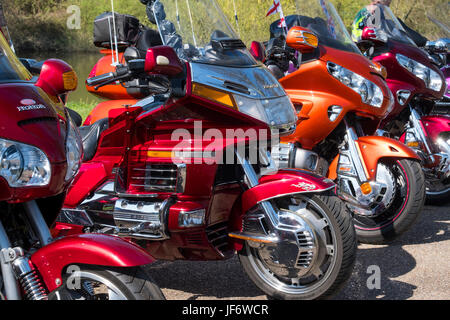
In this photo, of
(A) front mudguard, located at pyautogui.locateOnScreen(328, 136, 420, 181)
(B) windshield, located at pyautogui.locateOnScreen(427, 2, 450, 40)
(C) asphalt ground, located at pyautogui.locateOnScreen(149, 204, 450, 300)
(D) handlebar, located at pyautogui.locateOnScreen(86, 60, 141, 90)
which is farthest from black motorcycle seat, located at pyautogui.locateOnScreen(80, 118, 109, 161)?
(B) windshield, located at pyautogui.locateOnScreen(427, 2, 450, 40)

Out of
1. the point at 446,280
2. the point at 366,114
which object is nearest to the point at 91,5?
the point at 366,114

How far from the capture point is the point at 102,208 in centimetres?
382

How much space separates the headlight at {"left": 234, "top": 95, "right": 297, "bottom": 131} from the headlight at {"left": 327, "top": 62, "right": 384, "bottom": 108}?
42.0 inches

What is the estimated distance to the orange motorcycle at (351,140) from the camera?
15.1 feet

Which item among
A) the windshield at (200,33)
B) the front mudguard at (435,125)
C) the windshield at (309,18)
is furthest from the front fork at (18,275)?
the front mudguard at (435,125)

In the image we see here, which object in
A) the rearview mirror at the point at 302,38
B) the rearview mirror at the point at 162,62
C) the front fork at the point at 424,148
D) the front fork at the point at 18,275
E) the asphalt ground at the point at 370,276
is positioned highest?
the rearview mirror at the point at 162,62

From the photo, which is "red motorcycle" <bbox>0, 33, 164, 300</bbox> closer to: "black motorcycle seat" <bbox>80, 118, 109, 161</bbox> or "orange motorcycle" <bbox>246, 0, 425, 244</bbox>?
"black motorcycle seat" <bbox>80, 118, 109, 161</bbox>

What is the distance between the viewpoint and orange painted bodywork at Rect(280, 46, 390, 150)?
4656 mm

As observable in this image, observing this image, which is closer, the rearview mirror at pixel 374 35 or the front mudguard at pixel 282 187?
the front mudguard at pixel 282 187

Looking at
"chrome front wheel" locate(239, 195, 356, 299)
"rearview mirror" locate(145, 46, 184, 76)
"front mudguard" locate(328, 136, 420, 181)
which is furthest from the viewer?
"front mudguard" locate(328, 136, 420, 181)

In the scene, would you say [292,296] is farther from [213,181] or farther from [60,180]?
[60,180]

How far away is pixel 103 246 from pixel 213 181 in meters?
1.23

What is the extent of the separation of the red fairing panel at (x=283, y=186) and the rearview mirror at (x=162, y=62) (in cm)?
79

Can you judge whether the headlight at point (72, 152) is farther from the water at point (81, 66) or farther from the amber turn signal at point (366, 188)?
the water at point (81, 66)
